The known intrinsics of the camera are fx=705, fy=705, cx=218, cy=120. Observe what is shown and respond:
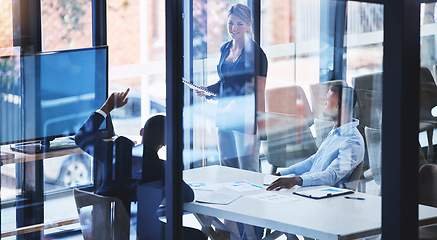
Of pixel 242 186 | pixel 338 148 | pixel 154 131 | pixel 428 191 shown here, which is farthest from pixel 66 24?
pixel 428 191

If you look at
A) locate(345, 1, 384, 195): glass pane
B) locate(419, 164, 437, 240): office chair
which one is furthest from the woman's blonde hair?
locate(419, 164, 437, 240): office chair

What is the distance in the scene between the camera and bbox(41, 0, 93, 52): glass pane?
4273mm

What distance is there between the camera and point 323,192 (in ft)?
10.5

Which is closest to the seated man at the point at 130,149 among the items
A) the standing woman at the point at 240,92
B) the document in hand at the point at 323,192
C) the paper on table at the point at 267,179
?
the standing woman at the point at 240,92

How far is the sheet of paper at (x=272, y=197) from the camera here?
3342 millimetres

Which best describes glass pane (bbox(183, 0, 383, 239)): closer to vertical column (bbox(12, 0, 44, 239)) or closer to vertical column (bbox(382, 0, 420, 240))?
vertical column (bbox(382, 0, 420, 240))

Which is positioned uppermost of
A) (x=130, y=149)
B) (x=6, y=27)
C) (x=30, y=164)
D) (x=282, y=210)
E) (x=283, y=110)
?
(x=6, y=27)

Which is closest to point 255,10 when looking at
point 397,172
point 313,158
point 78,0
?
point 313,158

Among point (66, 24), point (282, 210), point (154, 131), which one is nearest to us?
point (282, 210)

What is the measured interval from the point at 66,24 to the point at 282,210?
6.38 feet

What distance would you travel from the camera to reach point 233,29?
351cm

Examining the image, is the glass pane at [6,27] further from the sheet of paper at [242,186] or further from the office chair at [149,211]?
the sheet of paper at [242,186]

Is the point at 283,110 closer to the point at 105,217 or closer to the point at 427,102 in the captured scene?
the point at 427,102

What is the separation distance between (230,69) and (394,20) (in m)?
1.02
